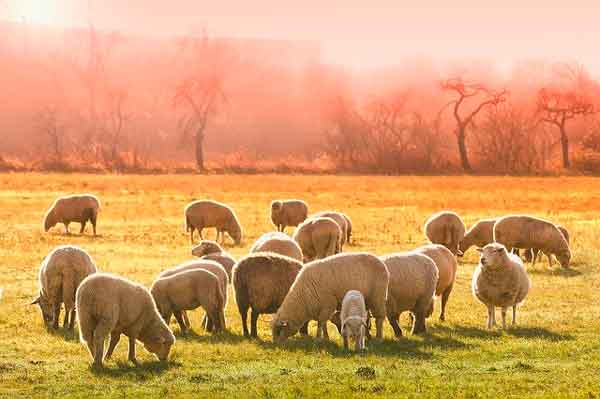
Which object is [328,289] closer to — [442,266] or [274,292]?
[274,292]

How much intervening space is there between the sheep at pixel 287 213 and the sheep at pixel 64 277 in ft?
59.5

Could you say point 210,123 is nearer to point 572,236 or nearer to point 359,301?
point 572,236

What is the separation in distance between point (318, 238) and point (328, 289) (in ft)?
34.0

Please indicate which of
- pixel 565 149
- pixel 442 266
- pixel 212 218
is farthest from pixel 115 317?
pixel 565 149

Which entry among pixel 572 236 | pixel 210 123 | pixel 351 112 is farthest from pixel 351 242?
pixel 210 123

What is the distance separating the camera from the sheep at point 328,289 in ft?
55.0

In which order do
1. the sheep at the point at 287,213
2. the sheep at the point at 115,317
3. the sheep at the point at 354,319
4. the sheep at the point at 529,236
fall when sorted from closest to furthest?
the sheep at the point at 115,317 < the sheep at the point at 354,319 < the sheep at the point at 529,236 < the sheep at the point at 287,213

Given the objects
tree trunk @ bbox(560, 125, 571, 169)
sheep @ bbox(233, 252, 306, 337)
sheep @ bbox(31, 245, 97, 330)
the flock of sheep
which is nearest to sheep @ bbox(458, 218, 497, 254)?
the flock of sheep

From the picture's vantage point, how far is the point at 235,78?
121m

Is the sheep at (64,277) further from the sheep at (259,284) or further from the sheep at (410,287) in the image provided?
the sheep at (410,287)

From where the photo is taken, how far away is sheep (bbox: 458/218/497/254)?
31.2 meters

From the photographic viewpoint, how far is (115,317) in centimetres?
1501

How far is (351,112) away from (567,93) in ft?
67.7

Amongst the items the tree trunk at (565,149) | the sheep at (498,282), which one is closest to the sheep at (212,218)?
the sheep at (498,282)
